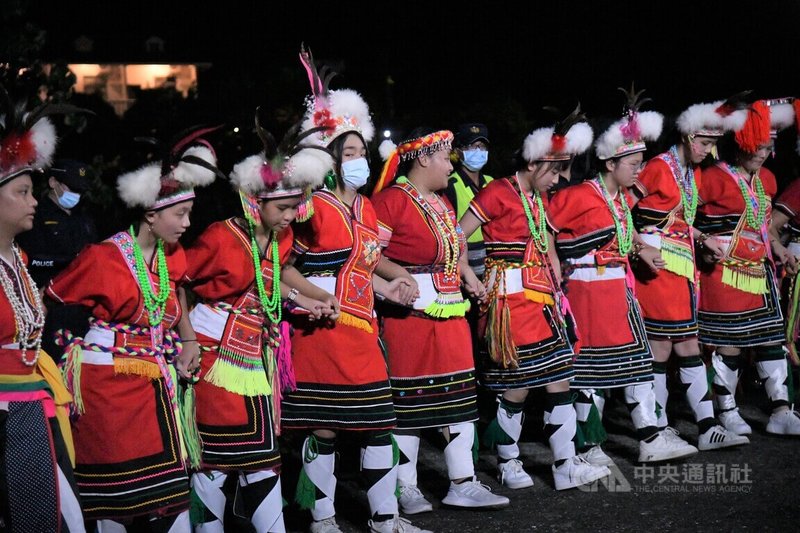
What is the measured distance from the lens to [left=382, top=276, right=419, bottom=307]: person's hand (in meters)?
4.85

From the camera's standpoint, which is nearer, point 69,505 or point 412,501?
point 69,505

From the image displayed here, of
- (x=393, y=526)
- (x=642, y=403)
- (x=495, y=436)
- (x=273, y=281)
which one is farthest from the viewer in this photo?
(x=642, y=403)

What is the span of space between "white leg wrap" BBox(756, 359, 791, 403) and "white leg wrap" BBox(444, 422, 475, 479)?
264 cm

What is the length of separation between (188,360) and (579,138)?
103 inches

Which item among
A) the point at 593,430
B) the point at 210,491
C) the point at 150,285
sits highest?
the point at 150,285

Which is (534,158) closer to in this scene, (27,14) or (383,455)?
(383,455)

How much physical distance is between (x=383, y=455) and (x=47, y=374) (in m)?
1.67

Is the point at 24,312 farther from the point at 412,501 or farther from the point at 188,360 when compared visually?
the point at 412,501

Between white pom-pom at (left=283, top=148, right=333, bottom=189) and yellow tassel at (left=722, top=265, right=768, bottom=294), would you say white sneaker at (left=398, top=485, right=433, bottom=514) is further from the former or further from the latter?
yellow tassel at (left=722, top=265, right=768, bottom=294)

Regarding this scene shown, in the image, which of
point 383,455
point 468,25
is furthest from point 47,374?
point 468,25

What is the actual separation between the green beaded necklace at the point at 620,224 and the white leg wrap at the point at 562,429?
1048mm

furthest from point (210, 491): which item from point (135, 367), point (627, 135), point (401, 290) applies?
point (627, 135)

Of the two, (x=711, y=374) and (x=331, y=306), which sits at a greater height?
(x=331, y=306)

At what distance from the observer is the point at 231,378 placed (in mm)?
4160
